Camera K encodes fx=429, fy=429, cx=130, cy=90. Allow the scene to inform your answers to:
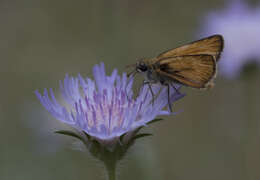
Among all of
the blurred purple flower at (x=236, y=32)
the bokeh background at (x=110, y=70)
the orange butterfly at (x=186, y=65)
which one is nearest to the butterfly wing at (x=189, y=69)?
the orange butterfly at (x=186, y=65)

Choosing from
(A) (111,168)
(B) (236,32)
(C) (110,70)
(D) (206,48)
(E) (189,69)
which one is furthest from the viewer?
(B) (236,32)

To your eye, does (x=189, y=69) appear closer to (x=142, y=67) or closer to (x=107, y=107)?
(x=142, y=67)

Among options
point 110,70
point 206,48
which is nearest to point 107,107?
point 206,48

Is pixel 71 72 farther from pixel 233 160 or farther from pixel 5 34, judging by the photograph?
pixel 233 160

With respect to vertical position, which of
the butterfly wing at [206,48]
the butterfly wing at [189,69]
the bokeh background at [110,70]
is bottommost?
the bokeh background at [110,70]

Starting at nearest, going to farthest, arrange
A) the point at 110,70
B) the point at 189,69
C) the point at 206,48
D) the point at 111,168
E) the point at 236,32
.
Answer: the point at 111,168, the point at 189,69, the point at 206,48, the point at 110,70, the point at 236,32

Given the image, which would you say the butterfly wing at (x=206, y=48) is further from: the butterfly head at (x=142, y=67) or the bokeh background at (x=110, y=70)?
the bokeh background at (x=110, y=70)

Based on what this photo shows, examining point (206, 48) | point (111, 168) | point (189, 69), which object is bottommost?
point (111, 168)

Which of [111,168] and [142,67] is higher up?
[142,67]
